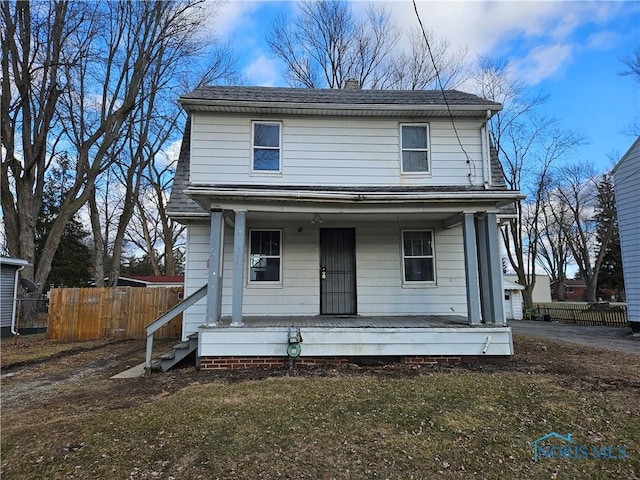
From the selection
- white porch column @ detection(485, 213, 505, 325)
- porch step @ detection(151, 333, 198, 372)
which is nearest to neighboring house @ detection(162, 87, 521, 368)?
white porch column @ detection(485, 213, 505, 325)

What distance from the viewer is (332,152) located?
8.77 meters

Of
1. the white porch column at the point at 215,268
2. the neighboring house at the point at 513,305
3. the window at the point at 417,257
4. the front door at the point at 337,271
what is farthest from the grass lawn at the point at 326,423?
the neighboring house at the point at 513,305

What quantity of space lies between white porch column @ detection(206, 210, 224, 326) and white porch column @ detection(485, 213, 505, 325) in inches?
201

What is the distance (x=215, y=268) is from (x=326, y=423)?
3603 mm

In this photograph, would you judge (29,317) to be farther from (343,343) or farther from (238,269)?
(343,343)

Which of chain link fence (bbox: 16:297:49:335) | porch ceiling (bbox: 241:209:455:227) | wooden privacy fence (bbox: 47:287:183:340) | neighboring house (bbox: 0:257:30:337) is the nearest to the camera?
porch ceiling (bbox: 241:209:455:227)

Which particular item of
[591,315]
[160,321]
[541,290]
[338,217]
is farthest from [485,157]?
[541,290]

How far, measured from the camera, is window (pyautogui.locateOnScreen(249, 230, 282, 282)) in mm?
8641

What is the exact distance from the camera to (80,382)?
6.33 meters

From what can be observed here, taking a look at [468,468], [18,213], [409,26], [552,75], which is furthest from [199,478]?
[409,26]

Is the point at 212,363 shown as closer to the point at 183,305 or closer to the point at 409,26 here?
the point at 183,305

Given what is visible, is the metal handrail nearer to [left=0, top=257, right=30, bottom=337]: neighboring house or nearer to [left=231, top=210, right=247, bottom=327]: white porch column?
[left=231, top=210, right=247, bottom=327]: white porch column

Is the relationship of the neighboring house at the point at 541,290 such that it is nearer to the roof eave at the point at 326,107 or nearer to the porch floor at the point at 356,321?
the porch floor at the point at 356,321

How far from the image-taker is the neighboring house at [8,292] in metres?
12.1
